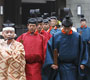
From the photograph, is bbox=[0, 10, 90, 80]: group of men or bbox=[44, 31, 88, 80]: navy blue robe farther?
bbox=[44, 31, 88, 80]: navy blue robe

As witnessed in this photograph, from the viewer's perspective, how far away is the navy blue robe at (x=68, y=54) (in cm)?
870

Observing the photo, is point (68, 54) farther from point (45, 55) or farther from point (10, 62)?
point (10, 62)

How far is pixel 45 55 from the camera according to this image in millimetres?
9289

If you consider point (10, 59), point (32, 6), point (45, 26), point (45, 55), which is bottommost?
point (45, 55)

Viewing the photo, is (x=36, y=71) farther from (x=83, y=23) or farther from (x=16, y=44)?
(x=83, y=23)

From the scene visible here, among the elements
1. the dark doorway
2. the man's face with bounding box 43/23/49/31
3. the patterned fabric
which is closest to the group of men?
the patterned fabric

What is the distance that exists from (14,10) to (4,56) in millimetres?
12641

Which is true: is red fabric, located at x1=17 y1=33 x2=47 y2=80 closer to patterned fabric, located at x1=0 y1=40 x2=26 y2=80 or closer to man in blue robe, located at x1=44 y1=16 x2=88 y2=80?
man in blue robe, located at x1=44 y1=16 x2=88 y2=80

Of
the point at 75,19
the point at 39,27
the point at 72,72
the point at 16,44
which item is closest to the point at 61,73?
the point at 72,72

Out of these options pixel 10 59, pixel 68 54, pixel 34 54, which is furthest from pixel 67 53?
pixel 10 59

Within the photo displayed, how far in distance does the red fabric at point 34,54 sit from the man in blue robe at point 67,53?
18.6 inches

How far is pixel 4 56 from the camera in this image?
807 centimetres

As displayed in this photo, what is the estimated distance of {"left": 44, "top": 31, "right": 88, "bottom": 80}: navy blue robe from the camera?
28.6 feet

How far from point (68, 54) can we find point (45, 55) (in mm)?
806
